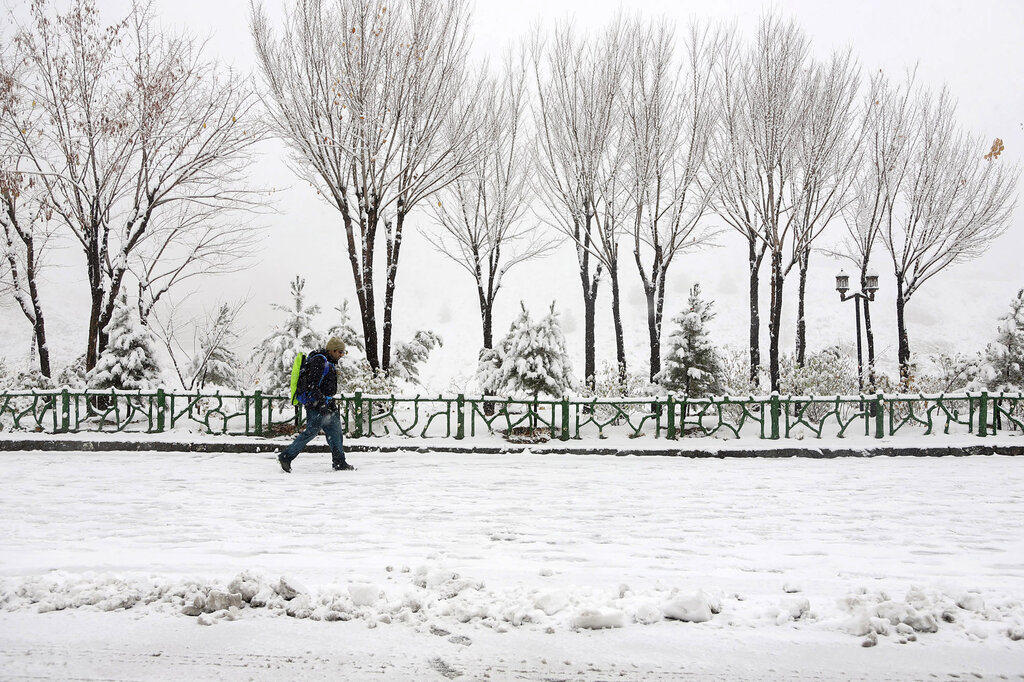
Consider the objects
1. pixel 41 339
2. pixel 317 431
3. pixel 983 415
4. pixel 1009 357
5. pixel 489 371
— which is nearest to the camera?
pixel 317 431

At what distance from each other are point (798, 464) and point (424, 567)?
8.57 metres

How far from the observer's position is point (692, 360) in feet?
46.9

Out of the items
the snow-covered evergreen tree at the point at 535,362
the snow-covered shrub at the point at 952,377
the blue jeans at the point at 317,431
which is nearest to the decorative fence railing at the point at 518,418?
the snow-covered evergreen tree at the point at 535,362

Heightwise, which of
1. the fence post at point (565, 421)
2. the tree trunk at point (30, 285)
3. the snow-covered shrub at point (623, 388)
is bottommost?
the fence post at point (565, 421)

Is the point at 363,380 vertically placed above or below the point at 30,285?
below

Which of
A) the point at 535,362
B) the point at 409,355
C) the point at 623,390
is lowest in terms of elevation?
the point at 623,390

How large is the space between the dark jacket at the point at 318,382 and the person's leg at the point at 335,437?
0.21 metres

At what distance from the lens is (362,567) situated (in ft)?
14.9

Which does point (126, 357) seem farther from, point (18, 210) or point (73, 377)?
point (18, 210)

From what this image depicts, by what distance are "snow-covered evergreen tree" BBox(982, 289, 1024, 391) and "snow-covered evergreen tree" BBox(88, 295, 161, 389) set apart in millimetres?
19333

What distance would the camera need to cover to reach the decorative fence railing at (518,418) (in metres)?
12.9

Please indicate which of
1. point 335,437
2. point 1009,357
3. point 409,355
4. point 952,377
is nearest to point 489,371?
point 409,355

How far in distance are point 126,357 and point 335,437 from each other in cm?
767

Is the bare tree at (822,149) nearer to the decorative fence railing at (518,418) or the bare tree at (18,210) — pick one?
the decorative fence railing at (518,418)
